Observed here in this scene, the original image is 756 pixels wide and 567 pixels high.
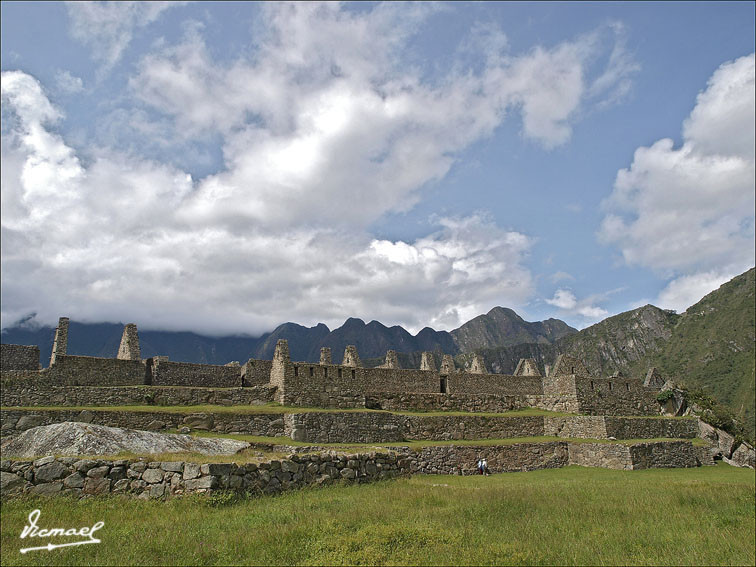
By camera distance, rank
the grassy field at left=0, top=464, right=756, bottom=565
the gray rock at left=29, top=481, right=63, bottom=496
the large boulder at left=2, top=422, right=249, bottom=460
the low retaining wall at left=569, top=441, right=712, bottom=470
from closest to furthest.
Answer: the grassy field at left=0, top=464, right=756, bottom=565 < the gray rock at left=29, top=481, right=63, bottom=496 < the large boulder at left=2, top=422, right=249, bottom=460 < the low retaining wall at left=569, top=441, right=712, bottom=470

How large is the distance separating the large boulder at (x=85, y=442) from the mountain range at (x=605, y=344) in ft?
184

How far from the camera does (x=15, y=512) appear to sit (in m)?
8.62

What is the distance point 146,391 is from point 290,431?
677 cm

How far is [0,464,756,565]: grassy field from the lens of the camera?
707cm

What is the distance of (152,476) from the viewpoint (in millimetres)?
10023

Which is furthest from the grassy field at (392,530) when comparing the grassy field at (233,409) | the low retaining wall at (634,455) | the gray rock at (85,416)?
the low retaining wall at (634,455)

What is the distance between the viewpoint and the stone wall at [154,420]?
58.2ft

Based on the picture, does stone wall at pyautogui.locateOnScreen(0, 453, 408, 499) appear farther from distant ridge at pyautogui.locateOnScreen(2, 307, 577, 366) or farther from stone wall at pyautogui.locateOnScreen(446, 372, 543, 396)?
distant ridge at pyautogui.locateOnScreen(2, 307, 577, 366)

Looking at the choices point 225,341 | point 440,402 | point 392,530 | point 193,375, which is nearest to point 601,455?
point 440,402

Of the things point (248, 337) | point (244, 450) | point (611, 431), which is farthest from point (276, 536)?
point (248, 337)

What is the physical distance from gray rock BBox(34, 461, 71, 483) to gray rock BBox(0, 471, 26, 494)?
0.24m

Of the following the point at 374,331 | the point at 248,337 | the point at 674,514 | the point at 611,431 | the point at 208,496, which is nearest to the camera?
the point at 208,496

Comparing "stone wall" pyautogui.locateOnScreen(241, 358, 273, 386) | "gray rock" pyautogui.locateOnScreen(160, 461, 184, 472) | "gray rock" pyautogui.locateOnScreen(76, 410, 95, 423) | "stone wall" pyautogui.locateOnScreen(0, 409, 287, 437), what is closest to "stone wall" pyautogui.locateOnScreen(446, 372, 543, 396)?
"stone wall" pyautogui.locateOnScreen(241, 358, 273, 386)

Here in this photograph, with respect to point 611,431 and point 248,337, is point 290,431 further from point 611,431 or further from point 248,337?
point 248,337
